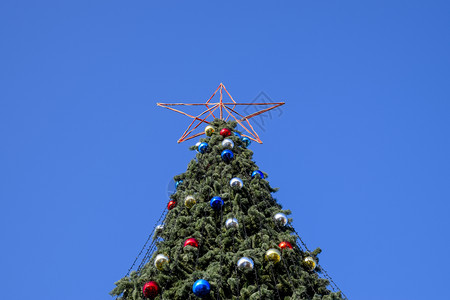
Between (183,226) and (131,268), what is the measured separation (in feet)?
4.40

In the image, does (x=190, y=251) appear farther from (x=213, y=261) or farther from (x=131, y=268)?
(x=131, y=268)

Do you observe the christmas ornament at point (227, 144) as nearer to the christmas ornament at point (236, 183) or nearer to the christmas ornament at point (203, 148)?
the christmas ornament at point (203, 148)

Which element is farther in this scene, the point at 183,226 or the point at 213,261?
the point at 183,226

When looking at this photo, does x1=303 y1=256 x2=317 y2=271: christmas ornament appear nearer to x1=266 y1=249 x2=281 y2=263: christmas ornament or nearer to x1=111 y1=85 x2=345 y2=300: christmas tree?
x1=111 y1=85 x2=345 y2=300: christmas tree

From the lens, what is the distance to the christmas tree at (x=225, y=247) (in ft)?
21.8

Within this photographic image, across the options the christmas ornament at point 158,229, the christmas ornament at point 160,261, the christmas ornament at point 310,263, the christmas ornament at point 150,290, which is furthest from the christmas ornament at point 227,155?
the christmas ornament at point 150,290

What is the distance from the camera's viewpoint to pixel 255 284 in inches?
266

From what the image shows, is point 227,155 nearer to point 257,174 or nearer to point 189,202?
point 257,174

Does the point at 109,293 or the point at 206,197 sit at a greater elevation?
the point at 206,197

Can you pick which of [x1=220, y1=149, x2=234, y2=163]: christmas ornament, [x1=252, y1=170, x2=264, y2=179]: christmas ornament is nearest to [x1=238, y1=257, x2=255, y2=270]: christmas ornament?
[x1=252, y1=170, x2=264, y2=179]: christmas ornament

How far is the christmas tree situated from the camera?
21.8 ft

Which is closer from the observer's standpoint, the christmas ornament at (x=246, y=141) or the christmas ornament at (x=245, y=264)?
the christmas ornament at (x=245, y=264)

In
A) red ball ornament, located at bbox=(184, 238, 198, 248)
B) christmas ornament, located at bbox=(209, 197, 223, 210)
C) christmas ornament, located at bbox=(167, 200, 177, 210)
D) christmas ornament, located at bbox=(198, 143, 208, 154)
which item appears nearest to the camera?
red ball ornament, located at bbox=(184, 238, 198, 248)

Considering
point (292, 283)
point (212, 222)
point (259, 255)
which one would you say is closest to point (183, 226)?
point (212, 222)
